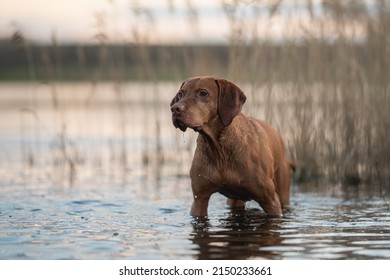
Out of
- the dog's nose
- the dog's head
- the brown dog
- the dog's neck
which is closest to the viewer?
the dog's nose

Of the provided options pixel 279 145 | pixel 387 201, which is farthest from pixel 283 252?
pixel 387 201

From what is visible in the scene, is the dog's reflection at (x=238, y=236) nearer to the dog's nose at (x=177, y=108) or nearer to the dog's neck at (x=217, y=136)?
the dog's neck at (x=217, y=136)

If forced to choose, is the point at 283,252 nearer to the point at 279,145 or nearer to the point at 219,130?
the point at 219,130

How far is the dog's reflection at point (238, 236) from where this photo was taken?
656cm

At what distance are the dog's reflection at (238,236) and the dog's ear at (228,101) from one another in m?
1.01

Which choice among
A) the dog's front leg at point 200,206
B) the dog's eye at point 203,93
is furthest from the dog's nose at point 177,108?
the dog's front leg at point 200,206

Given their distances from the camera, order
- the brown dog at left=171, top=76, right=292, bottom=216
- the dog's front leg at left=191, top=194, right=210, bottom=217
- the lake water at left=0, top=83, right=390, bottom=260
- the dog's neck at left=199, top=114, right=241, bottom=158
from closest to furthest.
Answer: the lake water at left=0, top=83, right=390, bottom=260 → the brown dog at left=171, top=76, right=292, bottom=216 → the dog's neck at left=199, top=114, right=241, bottom=158 → the dog's front leg at left=191, top=194, right=210, bottom=217

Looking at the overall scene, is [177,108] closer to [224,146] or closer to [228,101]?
[228,101]

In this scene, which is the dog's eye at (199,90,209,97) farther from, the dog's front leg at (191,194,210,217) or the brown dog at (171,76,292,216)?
the dog's front leg at (191,194,210,217)

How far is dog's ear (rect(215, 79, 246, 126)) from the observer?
7387 millimetres

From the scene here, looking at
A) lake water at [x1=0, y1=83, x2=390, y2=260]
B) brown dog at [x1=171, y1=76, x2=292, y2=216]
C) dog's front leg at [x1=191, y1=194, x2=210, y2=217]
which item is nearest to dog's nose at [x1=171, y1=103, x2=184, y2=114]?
brown dog at [x1=171, y1=76, x2=292, y2=216]

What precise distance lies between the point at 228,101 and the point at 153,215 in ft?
5.76

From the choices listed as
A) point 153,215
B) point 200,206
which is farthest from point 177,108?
point 153,215

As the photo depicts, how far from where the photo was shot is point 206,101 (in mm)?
7270
